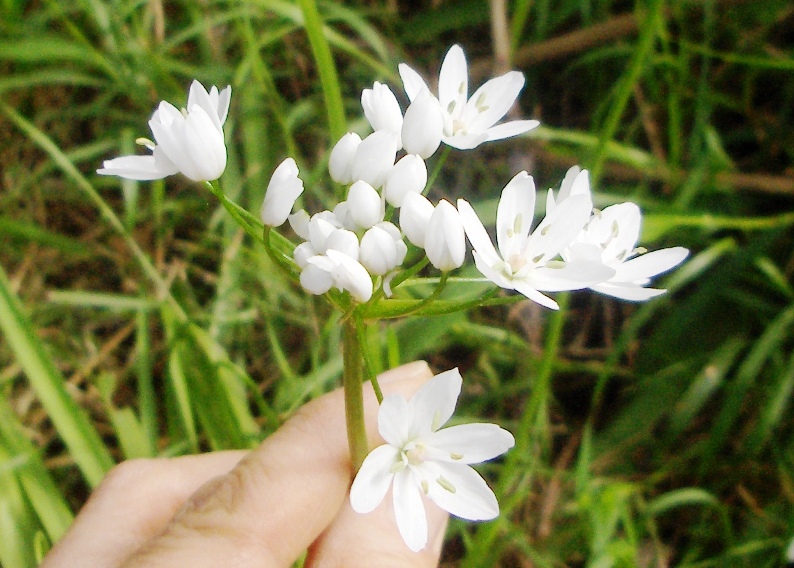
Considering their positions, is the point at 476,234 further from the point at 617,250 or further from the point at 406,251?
the point at 617,250

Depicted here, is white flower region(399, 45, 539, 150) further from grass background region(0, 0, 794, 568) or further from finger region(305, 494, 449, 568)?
finger region(305, 494, 449, 568)

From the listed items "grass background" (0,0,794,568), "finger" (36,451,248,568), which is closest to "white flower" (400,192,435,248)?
"grass background" (0,0,794,568)

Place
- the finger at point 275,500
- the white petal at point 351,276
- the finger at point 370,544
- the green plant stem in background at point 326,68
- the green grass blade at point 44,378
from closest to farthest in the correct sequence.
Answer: the white petal at point 351,276 → the finger at point 275,500 → the finger at point 370,544 → the green plant stem in background at point 326,68 → the green grass blade at point 44,378

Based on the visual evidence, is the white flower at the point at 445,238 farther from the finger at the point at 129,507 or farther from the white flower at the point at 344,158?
the finger at the point at 129,507

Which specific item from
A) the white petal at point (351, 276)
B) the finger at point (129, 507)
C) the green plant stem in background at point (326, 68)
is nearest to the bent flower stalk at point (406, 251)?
the white petal at point (351, 276)

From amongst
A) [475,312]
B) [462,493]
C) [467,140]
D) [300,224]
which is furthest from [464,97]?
[475,312]

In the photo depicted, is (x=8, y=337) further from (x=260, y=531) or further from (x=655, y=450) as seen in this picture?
(x=655, y=450)

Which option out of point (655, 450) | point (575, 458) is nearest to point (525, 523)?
point (575, 458)
